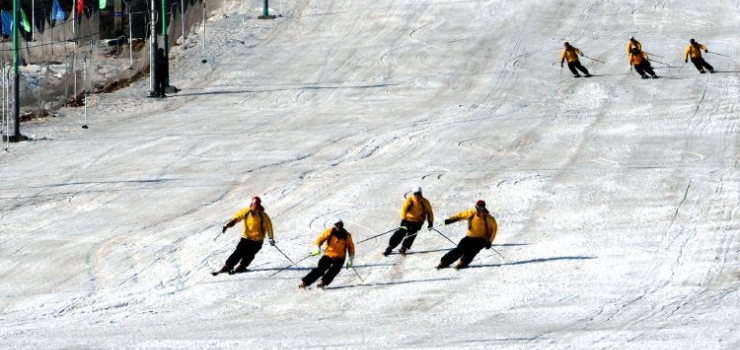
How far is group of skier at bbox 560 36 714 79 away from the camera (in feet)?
112

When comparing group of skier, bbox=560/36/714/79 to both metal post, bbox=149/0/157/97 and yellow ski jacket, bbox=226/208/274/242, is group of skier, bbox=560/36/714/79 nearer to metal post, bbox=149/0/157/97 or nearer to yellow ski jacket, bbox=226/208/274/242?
metal post, bbox=149/0/157/97

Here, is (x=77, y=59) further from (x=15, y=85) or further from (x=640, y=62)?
(x=640, y=62)

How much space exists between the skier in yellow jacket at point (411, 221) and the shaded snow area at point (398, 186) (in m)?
0.37

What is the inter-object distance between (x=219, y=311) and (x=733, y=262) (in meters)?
7.05

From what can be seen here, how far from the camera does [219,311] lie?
17.3 metres

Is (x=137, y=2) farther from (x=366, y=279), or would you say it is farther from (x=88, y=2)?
(x=366, y=279)

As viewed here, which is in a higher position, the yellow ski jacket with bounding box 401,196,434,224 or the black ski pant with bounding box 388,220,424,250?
the yellow ski jacket with bounding box 401,196,434,224

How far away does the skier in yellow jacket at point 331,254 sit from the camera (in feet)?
59.3

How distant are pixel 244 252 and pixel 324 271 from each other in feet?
4.66

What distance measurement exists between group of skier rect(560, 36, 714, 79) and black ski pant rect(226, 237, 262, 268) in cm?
1735

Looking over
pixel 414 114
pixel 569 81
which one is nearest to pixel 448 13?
pixel 569 81

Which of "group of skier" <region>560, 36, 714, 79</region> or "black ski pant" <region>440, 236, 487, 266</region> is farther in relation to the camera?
"group of skier" <region>560, 36, 714, 79</region>

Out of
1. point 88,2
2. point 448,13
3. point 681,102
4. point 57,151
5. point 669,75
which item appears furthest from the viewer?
point 88,2

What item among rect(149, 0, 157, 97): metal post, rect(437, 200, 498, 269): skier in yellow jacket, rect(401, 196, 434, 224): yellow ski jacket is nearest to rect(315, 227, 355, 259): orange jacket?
rect(437, 200, 498, 269): skier in yellow jacket
